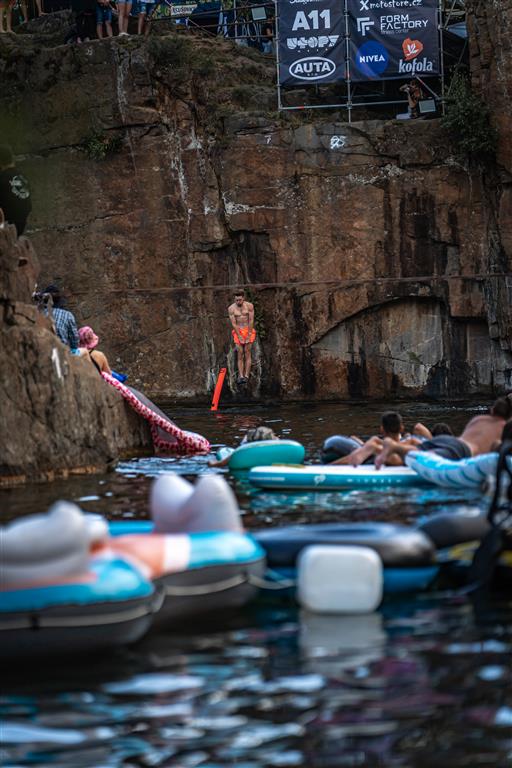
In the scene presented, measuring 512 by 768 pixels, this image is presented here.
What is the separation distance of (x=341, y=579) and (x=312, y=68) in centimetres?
1990

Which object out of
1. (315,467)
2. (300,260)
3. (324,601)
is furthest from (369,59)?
(324,601)

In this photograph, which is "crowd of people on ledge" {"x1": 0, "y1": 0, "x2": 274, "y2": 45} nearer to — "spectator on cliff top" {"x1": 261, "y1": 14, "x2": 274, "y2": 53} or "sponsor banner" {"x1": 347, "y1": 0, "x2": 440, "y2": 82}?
"spectator on cliff top" {"x1": 261, "y1": 14, "x2": 274, "y2": 53}

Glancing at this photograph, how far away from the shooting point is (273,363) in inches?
1080

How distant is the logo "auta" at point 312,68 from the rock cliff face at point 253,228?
0.91m

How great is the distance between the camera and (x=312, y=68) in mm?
26719

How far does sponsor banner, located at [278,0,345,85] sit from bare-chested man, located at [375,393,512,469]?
13707mm

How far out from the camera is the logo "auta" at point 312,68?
26.6 metres

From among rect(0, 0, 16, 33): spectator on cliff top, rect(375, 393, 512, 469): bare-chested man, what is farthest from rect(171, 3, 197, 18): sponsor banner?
rect(375, 393, 512, 469): bare-chested man

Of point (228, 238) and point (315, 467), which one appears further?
point (228, 238)

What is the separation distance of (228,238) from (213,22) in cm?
548

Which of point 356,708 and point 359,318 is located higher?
point 359,318

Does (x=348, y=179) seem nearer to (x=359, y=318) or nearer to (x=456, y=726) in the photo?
(x=359, y=318)

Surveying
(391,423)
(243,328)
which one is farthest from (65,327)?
(243,328)

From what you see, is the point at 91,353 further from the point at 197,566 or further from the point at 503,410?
the point at 197,566
